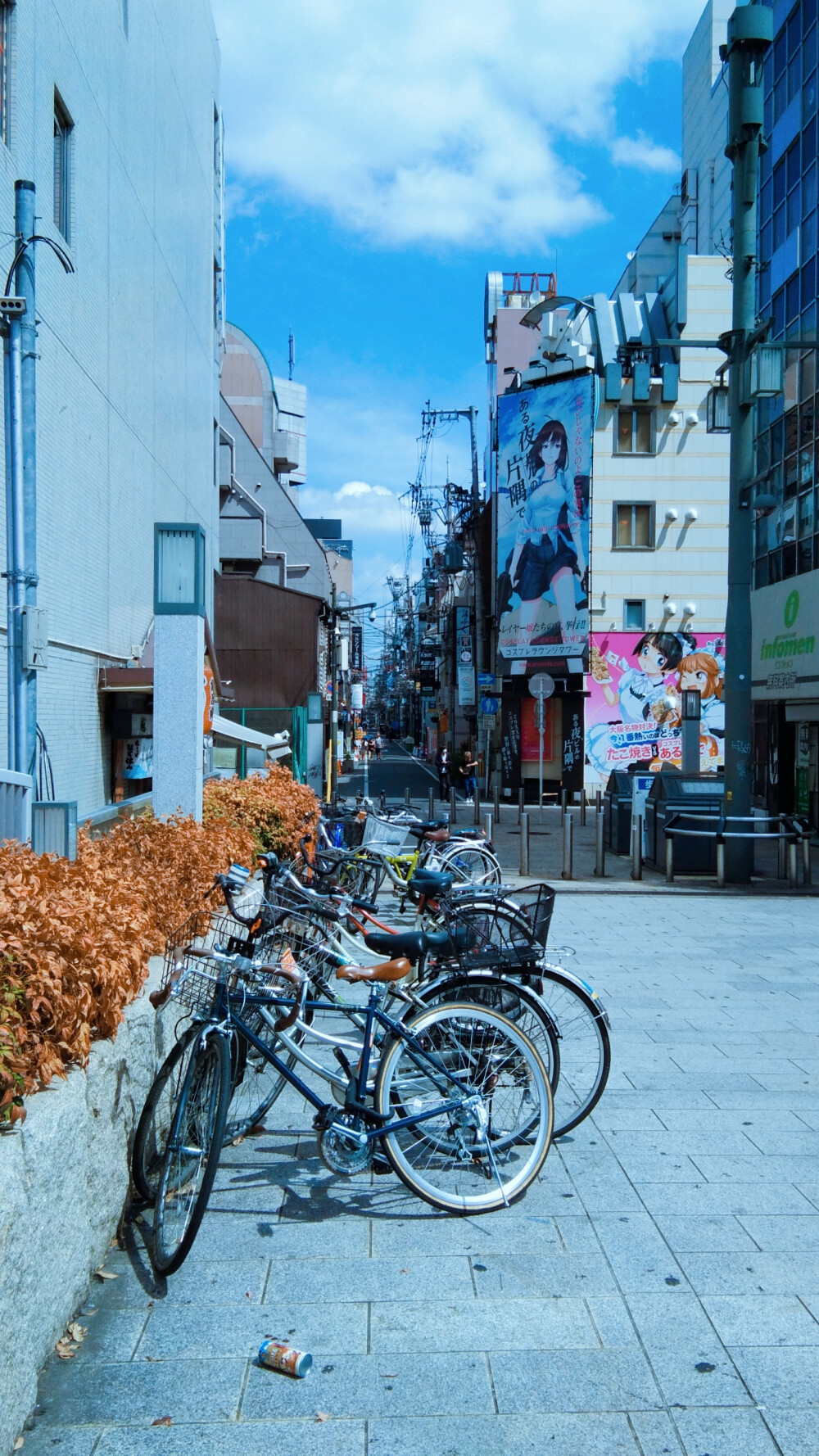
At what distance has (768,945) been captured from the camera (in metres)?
9.62

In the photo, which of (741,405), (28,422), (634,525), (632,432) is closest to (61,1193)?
(28,422)

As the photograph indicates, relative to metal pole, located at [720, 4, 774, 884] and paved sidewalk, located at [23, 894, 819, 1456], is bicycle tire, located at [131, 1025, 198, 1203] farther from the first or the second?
metal pole, located at [720, 4, 774, 884]

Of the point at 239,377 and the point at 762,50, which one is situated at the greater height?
the point at 239,377

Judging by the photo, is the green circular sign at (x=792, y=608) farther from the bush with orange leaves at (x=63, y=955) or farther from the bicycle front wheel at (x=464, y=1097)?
the bicycle front wheel at (x=464, y=1097)

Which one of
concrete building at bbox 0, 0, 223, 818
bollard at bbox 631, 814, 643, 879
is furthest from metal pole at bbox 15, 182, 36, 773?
bollard at bbox 631, 814, 643, 879

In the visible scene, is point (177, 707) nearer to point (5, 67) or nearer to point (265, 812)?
point (265, 812)

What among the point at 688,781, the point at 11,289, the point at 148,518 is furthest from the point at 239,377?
the point at 11,289

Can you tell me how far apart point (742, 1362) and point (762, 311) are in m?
23.9

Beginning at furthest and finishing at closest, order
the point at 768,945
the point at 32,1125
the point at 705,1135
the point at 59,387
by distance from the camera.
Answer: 1. the point at 59,387
2. the point at 768,945
3. the point at 705,1135
4. the point at 32,1125

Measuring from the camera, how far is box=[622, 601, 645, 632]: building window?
106 ft

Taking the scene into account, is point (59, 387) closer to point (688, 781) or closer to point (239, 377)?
point (688, 781)

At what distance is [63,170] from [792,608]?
14.6 m

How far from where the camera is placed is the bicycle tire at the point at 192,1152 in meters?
3.52

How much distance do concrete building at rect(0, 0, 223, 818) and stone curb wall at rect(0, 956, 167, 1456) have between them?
18.3 feet
